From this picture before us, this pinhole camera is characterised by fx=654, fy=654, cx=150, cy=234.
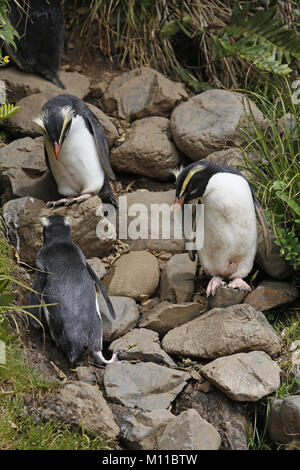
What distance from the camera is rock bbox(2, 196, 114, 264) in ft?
16.3

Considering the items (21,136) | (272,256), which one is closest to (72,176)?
(21,136)

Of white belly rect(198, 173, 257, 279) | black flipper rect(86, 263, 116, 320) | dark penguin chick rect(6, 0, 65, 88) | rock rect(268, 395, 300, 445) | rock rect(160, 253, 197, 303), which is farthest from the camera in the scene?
dark penguin chick rect(6, 0, 65, 88)

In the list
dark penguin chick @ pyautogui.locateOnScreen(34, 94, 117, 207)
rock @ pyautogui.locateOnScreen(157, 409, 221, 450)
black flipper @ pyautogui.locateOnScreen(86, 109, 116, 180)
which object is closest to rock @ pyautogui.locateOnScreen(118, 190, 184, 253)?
dark penguin chick @ pyautogui.locateOnScreen(34, 94, 117, 207)

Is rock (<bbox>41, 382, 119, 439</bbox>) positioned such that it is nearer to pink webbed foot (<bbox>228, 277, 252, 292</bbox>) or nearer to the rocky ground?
the rocky ground

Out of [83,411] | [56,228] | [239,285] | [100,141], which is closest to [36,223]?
[56,228]

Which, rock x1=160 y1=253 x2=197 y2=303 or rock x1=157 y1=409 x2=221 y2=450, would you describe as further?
rock x1=160 y1=253 x2=197 y2=303


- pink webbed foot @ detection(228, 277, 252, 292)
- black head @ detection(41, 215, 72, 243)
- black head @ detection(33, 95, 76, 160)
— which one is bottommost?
pink webbed foot @ detection(228, 277, 252, 292)

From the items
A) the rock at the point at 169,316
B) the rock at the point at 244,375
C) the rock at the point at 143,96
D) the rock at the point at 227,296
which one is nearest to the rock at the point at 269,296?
the rock at the point at 227,296

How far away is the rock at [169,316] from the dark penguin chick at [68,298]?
278 mm

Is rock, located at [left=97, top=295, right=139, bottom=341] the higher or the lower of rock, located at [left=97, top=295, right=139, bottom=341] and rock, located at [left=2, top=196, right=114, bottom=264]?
the lower

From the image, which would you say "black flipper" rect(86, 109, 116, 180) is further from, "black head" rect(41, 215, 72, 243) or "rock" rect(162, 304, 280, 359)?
"rock" rect(162, 304, 280, 359)

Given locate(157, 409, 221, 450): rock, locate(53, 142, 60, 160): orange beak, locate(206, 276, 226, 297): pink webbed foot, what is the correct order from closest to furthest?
locate(157, 409, 221, 450): rock, locate(206, 276, 226, 297): pink webbed foot, locate(53, 142, 60, 160): orange beak

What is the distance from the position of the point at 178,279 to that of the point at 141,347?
755mm

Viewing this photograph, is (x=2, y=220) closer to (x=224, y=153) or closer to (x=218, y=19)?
(x=224, y=153)
